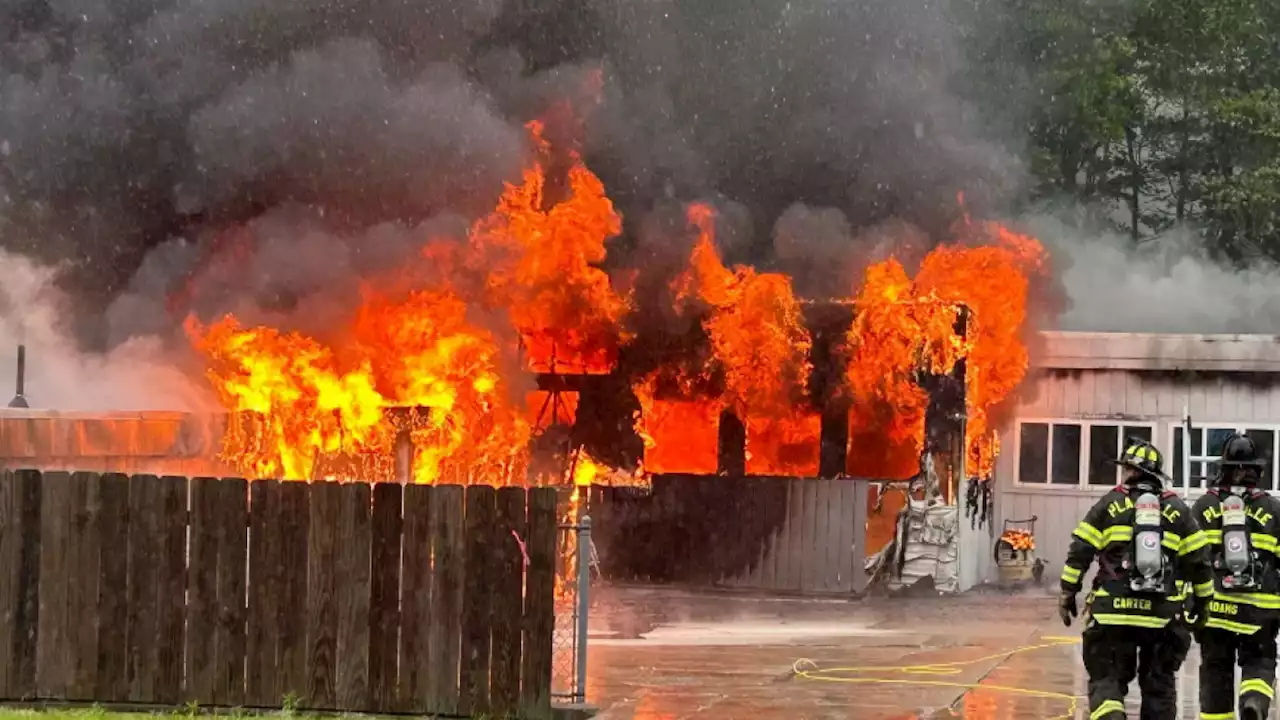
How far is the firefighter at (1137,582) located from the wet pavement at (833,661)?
4.38ft

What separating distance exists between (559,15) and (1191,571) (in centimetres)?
1161

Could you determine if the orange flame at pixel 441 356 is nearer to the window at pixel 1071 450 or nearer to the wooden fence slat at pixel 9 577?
the window at pixel 1071 450

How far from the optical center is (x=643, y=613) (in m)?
15.4

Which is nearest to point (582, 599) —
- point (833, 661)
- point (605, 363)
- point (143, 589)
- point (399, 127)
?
point (143, 589)

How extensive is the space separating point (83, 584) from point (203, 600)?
2.21 feet

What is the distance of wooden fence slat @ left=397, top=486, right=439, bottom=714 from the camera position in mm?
8797

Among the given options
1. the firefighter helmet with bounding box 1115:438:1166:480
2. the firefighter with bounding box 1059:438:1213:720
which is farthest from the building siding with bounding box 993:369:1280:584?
the firefighter helmet with bounding box 1115:438:1166:480

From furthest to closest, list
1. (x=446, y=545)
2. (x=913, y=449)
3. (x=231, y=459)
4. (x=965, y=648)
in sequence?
(x=913, y=449), (x=231, y=459), (x=965, y=648), (x=446, y=545)

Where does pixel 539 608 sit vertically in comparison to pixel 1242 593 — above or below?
below

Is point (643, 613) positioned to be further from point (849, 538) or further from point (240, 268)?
point (240, 268)

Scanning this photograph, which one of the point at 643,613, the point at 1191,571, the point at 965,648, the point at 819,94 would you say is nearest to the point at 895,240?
the point at 819,94

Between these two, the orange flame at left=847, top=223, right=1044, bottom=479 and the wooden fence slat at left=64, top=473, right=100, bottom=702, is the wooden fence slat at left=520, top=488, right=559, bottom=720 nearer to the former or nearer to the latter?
the wooden fence slat at left=64, top=473, right=100, bottom=702

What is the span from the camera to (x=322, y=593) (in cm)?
884

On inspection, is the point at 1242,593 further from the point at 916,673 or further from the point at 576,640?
the point at 576,640
